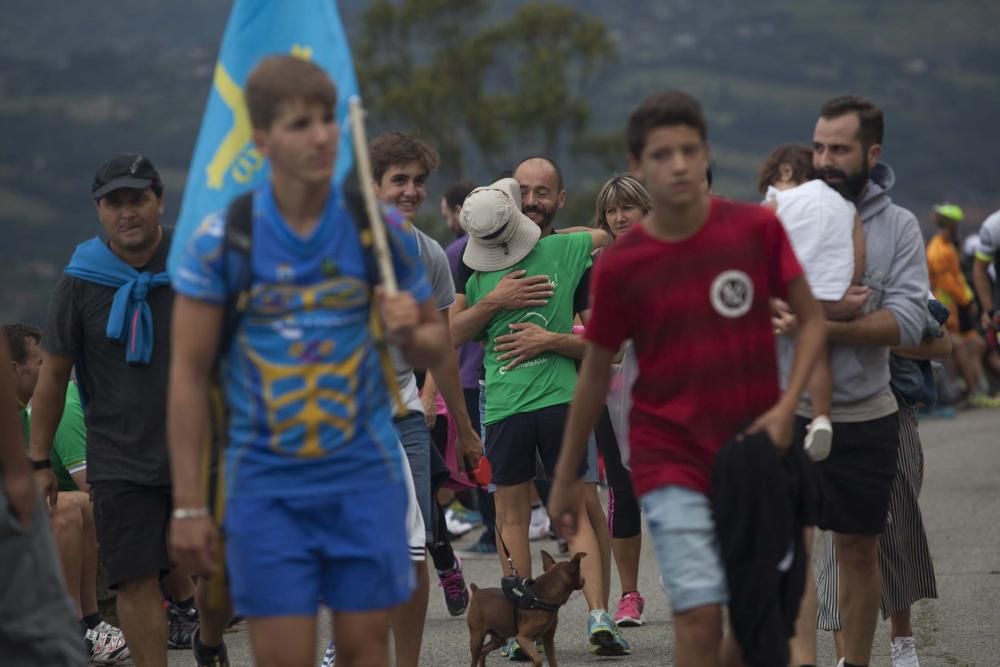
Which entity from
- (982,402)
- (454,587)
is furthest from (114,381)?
(982,402)

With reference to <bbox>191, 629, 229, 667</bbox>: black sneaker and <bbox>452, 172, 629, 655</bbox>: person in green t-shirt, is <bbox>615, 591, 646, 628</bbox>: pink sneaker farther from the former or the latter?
<bbox>191, 629, 229, 667</bbox>: black sneaker

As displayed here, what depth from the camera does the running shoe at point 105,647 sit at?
8.48 meters

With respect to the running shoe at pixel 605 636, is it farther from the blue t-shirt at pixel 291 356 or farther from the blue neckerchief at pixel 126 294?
the blue t-shirt at pixel 291 356

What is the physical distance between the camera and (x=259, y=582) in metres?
4.46

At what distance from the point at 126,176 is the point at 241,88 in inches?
63.3

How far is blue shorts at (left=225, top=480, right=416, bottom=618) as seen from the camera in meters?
4.45

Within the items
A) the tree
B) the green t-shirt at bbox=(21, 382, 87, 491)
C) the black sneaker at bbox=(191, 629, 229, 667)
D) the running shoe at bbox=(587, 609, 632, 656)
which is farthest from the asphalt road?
the tree

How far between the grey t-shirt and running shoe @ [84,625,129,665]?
7.52 feet

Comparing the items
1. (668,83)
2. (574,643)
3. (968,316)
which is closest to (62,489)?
(574,643)

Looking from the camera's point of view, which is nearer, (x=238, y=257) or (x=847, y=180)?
(x=238, y=257)

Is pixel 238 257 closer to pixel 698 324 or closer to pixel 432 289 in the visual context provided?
pixel 698 324

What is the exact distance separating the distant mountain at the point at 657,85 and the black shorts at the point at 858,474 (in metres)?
73.1

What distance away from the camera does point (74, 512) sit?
8.61 meters

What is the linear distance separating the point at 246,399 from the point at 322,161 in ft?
2.17
